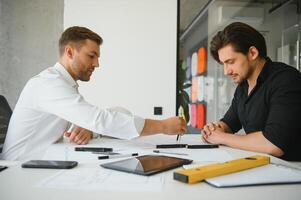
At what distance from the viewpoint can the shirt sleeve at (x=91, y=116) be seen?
1353mm

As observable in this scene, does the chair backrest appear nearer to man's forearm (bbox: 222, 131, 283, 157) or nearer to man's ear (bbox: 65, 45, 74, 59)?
man's ear (bbox: 65, 45, 74, 59)

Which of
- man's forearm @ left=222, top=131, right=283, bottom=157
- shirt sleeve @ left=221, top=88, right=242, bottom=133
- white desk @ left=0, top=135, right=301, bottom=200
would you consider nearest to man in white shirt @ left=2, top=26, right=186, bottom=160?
man's forearm @ left=222, top=131, right=283, bottom=157

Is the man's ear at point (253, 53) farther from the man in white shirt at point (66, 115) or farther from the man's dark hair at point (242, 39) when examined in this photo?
the man in white shirt at point (66, 115)

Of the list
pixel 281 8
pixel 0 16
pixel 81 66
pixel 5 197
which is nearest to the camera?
pixel 5 197

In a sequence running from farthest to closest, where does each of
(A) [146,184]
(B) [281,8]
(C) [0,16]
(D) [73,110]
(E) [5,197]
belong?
(B) [281,8], (C) [0,16], (D) [73,110], (A) [146,184], (E) [5,197]

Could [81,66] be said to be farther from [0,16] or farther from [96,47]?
[0,16]

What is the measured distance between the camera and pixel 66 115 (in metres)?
1.42

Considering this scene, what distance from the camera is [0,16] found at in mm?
3209

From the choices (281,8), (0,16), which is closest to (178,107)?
(281,8)

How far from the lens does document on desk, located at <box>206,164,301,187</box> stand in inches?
28.3

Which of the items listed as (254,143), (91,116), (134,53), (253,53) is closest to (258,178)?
(254,143)

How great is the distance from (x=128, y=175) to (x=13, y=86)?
284 cm

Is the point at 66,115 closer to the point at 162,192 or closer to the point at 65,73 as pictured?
the point at 65,73

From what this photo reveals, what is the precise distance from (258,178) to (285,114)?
700 millimetres
